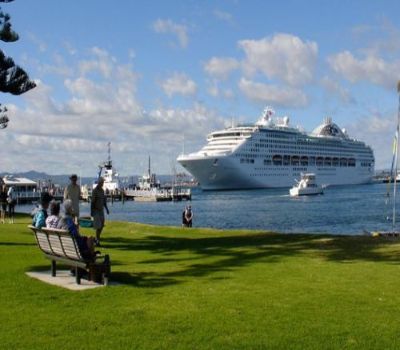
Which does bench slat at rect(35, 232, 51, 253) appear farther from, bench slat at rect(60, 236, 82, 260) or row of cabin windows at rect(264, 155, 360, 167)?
row of cabin windows at rect(264, 155, 360, 167)

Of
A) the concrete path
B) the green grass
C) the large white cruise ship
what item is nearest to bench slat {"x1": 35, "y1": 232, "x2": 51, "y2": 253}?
the concrete path

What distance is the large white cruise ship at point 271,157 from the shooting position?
9250 cm

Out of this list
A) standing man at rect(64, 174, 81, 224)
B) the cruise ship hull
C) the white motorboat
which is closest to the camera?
standing man at rect(64, 174, 81, 224)

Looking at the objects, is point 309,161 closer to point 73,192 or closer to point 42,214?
point 73,192

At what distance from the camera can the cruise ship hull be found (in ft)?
299

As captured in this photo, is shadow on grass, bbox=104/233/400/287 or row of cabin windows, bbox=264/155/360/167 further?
row of cabin windows, bbox=264/155/360/167

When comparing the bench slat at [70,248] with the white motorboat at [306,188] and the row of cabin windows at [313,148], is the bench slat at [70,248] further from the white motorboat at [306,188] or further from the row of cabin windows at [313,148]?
the row of cabin windows at [313,148]

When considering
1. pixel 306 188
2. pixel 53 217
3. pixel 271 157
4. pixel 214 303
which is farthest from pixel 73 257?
pixel 271 157

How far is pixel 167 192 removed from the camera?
85688mm

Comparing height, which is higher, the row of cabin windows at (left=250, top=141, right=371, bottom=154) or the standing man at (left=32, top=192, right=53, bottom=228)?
the row of cabin windows at (left=250, top=141, right=371, bottom=154)

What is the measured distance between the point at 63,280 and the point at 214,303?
7.81 feet

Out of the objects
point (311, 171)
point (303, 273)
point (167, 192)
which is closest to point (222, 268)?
point (303, 273)

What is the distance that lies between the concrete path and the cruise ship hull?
265ft

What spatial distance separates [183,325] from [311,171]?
337ft
